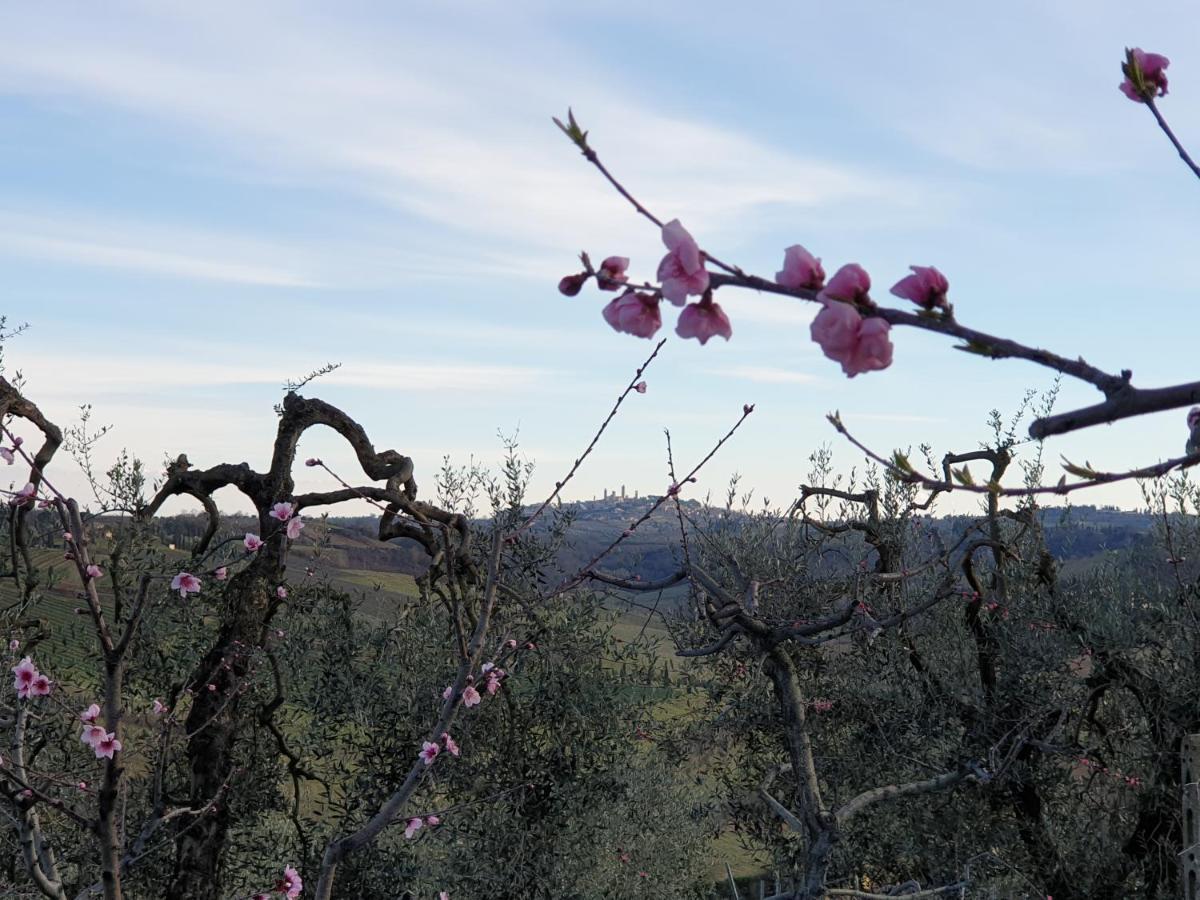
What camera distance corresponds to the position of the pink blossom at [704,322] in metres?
2.13

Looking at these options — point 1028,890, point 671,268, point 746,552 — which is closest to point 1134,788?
point 1028,890

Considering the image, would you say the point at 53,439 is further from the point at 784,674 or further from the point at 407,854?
the point at 784,674

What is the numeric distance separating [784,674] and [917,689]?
17.1 feet

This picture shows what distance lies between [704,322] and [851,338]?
1.20ft

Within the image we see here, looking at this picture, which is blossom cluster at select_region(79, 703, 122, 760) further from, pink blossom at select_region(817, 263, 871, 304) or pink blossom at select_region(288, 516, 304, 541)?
pink blossom at select_region(817, 263, 871, 304)

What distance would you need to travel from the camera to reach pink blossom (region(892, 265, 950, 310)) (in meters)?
1.85

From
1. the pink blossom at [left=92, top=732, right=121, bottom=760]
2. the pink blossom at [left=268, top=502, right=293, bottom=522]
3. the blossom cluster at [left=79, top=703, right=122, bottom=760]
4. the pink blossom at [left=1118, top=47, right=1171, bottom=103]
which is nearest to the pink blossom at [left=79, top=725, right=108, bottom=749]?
the blossom cluster at [left=79, top=703, right=122, bottom=760]

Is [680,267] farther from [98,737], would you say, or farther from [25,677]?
[25,677]

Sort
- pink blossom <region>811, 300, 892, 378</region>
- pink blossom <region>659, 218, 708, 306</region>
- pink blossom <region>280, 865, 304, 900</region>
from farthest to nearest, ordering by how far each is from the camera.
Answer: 1. pink blossom <region>280, 865, 304, 900</region>
2. pink blossom <region>659, 218, 708, 306</region>
3. pink blossom <region>811, 300, 892, 378</region>

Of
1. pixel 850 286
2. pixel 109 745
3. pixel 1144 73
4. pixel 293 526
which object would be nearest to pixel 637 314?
pixel 850 286

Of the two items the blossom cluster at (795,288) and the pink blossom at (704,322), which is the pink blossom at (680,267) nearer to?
the blossom cluster at (795,288)

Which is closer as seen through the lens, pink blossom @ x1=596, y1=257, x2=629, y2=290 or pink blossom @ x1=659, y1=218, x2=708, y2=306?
pink blossom @ x1=659, y1=218, x2=708, y2=306

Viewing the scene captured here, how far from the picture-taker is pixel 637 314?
2.19 meters

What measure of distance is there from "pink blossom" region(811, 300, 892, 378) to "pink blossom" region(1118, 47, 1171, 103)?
3.76ft
